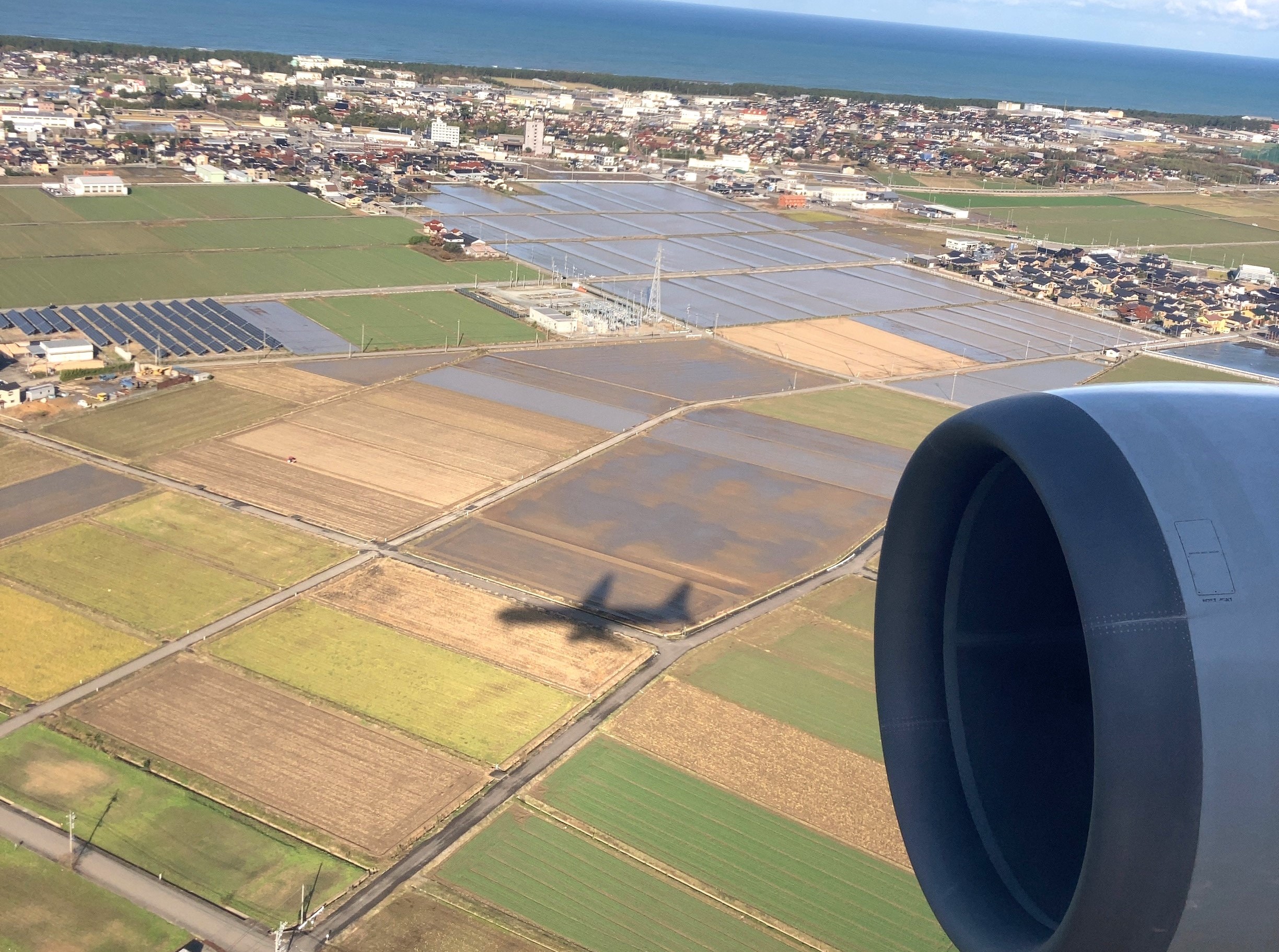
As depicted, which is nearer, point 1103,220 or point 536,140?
point 1103,220

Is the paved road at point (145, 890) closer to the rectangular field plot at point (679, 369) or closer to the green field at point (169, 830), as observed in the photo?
the green field at point (169, 830)

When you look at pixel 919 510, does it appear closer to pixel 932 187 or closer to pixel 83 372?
pixel 83 372

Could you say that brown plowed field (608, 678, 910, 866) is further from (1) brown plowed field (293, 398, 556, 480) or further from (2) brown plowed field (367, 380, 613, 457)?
(2) brown plowed field (367, 380, 613, 457)

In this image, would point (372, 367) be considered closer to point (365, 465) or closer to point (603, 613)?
point (365, 465)

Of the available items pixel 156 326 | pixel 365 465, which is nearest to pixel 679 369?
pixel 365 465

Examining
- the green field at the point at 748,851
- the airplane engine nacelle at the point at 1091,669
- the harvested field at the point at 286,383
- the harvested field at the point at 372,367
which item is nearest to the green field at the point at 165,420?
the harvested field at the point at 286,383

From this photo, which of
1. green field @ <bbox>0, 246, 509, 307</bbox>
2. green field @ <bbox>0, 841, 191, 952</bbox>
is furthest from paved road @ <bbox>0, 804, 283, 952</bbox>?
green field @ <bbox>0, 246, 509, 307</bbox>
